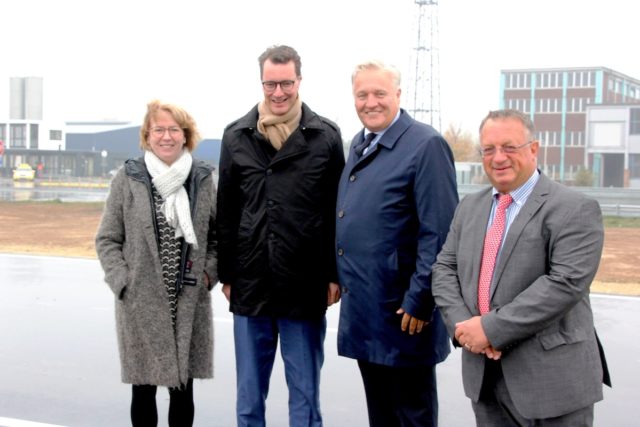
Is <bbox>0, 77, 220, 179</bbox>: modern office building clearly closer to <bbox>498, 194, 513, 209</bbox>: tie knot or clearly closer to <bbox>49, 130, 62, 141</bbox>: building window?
<bbox>49, 130, 62, 141</bbox>: building window

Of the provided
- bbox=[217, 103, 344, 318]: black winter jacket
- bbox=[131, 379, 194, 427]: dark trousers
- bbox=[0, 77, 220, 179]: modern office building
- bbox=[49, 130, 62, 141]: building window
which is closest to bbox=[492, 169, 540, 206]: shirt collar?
bbox=[217, 103, 344, 318]: black winter jacket

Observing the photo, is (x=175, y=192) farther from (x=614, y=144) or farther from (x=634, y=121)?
(x=614, y=144)

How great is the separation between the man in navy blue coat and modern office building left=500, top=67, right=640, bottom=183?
69049 millimetres

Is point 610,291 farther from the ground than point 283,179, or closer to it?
closer to it

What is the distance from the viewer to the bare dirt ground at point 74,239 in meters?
12.3

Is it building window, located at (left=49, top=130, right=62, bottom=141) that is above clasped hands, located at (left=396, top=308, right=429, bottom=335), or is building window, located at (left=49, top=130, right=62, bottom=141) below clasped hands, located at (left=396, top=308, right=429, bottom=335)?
above

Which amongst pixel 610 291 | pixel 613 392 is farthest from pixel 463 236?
pixel 610 291

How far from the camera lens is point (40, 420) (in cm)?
547

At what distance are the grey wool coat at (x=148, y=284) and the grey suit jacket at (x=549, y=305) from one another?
1.85 metres

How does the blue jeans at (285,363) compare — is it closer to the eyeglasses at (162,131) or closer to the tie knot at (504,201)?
the eyeglasses at (162,131)

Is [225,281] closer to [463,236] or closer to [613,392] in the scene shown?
[463,236]

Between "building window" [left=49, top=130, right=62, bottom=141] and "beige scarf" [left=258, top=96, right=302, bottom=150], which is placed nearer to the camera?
"beige scarf" [left=258, top=96, right=302, bottom=150]

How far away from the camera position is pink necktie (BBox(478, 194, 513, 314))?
11.5 ft

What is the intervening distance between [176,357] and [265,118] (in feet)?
4.59
